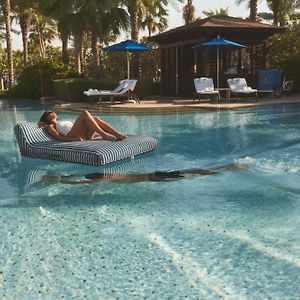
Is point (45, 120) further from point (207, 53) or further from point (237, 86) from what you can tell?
point (207, 53)

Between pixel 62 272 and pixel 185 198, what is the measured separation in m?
2.21

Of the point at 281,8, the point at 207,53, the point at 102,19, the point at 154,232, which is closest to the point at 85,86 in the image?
the point at 207,53

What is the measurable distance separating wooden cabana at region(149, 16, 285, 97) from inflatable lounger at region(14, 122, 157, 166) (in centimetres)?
1296

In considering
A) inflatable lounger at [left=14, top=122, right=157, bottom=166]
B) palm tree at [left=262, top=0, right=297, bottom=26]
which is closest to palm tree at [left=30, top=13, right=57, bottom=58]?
palm tree at [left=262, top=0, right=297, bottom=26]

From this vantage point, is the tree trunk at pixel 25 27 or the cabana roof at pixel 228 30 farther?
the tree trunk at pixel 25 27

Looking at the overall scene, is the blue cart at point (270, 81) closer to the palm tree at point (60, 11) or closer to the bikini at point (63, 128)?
the palm tree at point (60, 11)

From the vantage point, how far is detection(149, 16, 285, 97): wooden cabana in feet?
65.8

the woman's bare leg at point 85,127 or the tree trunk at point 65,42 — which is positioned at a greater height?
the tree trunk at point 65,42

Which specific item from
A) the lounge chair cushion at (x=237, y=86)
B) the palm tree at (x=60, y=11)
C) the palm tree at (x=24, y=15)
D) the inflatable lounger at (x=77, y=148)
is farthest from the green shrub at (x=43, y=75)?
the inflatable lounger at (x=77, y=148)

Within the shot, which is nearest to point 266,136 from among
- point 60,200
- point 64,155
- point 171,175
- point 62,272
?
point 171,175

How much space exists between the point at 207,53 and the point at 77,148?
14.7 m

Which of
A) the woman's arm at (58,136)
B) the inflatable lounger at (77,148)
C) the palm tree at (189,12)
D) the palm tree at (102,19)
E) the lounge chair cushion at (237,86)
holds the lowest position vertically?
the inflatable lounger at (77,148)

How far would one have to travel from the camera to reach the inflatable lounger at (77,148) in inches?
274

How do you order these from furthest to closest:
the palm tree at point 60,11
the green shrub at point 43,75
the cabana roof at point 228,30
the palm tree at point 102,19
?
1. the palm tree at point 60,11
2. the green shrub at point 43,75
3. the palm tree at point 102,19
4. the cabana roof at point 228,30
